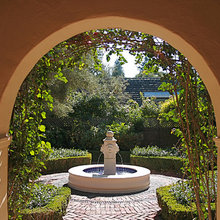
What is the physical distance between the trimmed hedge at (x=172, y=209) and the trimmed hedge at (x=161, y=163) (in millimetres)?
4882

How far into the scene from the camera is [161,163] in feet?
36.7

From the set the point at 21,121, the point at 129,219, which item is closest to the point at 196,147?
the point at 21,121

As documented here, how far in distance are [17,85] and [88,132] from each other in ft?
38.1

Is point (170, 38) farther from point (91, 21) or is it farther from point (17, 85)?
point (17, 85)

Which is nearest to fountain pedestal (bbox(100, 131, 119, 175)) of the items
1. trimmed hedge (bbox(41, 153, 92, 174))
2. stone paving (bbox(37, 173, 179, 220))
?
stone paving (bbox(37, 173, 179, 220))

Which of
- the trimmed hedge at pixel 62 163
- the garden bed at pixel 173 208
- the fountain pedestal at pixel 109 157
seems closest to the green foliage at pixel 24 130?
the garden bed at pixel 173 208

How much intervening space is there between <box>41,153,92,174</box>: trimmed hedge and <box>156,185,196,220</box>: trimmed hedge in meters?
5.61

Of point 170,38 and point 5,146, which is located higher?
point 170,38

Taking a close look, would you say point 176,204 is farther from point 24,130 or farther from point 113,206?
point 24,130

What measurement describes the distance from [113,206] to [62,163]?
4895 millimetres

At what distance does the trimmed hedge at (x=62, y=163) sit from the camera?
10.6m

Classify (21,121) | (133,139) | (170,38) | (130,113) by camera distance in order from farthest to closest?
(130,113) < (133,139) < (21,121) < (170,38)

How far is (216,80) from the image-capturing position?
7.21 ft

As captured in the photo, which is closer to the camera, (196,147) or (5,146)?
(5,146)
